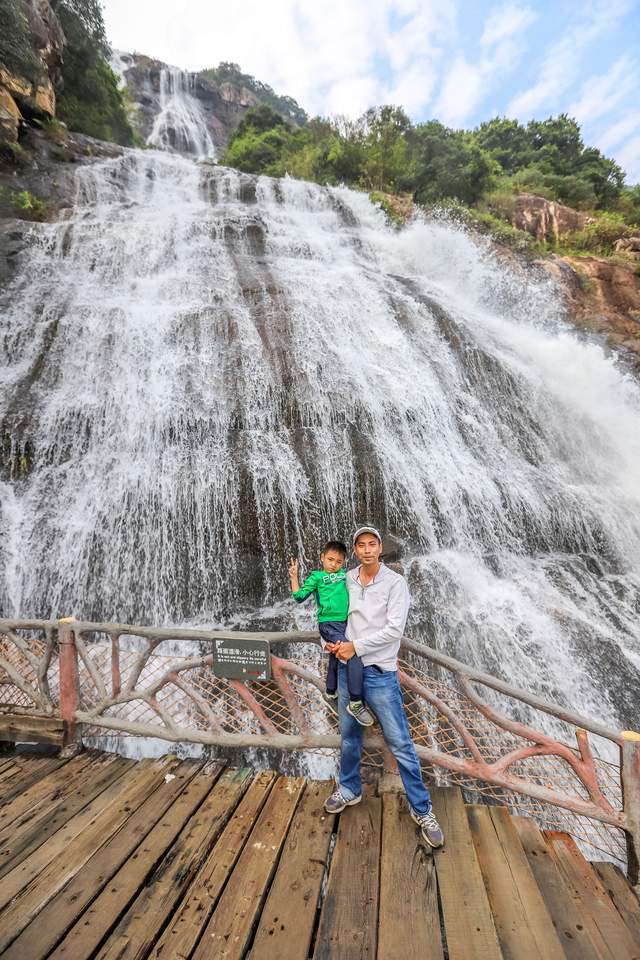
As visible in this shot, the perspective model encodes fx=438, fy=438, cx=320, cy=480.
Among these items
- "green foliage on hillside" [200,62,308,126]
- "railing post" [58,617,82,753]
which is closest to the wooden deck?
"railing post" [58,617,82,753]

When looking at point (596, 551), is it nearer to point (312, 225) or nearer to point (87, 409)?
point (87, 409)

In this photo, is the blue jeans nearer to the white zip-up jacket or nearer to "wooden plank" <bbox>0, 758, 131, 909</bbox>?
the white zip-up jacket

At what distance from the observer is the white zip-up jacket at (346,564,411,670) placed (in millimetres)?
2799

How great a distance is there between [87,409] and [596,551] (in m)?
10.5

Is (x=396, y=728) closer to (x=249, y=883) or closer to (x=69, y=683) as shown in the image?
(x=249, y=883)

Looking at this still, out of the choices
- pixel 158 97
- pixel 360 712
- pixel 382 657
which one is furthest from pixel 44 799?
pixel 158 97

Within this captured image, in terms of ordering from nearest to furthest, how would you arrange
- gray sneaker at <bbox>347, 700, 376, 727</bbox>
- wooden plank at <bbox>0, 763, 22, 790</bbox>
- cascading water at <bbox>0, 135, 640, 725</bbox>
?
gray sneaker at <bbox>347, 700, 376, 727</bbox> → wooden plank at <bbox>0, 763, 22, 790</bbox> → cascading water at <bbox>0, 135, 640, 725</bbox>

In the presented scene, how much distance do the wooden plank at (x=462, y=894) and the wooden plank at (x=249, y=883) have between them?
1005 millimetres

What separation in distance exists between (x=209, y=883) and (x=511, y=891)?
1.74 m

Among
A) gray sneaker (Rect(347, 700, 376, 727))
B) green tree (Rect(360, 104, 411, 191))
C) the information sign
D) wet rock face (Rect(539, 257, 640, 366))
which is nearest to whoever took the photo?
gray sneaker (Rect(347, 700, 376, 727))

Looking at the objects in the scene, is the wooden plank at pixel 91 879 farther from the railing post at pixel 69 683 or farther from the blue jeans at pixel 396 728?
the blue jeans at pixel 396 728

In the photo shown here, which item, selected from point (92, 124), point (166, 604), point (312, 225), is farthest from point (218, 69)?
point (166, 604)

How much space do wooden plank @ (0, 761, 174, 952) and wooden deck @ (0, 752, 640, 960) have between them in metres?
0.01

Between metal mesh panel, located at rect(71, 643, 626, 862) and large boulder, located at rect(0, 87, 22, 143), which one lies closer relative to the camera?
metal mesh panel, located at rect(71, 643, 626, 862)
